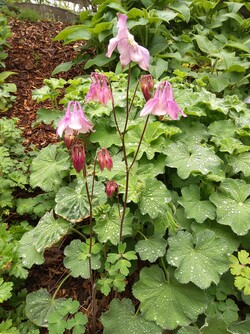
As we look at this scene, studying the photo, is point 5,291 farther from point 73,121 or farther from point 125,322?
point 73,121

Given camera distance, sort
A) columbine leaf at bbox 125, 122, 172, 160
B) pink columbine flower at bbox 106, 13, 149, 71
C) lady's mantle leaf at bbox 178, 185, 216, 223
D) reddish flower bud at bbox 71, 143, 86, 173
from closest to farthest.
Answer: pink columbine flower at bbox 106, 13, 149, 71 → reddish flower bud at bbox 71, 143, 86, 173 → lady's mantle leaf at bbox 178, 185, 216, 223 → columbine leaf at bbox 125, 122, 172, 160

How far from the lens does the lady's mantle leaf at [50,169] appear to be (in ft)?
6.67

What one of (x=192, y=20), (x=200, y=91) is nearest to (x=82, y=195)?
(x=200, y=91)

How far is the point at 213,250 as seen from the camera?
1615mm

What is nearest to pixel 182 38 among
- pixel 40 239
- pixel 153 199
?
pixel 153 199

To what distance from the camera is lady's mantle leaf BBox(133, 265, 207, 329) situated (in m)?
1.51

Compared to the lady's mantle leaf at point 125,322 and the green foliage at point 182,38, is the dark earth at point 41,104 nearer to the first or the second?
the lady's mantle leaf at point 125,322

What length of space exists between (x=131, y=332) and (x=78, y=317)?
24cm

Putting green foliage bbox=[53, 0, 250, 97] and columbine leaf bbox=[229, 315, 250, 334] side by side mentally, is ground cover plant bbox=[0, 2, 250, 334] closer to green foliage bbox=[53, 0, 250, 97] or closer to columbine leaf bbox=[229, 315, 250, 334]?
columbine leaf bbox=[229, 315, 250, 334]

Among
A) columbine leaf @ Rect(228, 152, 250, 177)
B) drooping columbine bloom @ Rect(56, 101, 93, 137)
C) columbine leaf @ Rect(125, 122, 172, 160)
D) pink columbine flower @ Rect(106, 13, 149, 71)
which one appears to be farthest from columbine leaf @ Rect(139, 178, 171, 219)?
pink columbine flower @ Rect(106, 13, 149, 71)

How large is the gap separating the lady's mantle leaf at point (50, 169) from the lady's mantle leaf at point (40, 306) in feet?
1.93

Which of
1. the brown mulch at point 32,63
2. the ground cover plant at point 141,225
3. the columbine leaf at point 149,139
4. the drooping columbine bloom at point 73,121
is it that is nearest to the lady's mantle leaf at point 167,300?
the ground cover plant at point 141,225

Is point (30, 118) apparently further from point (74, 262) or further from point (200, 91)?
point (74, 262)

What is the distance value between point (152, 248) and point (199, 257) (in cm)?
21
